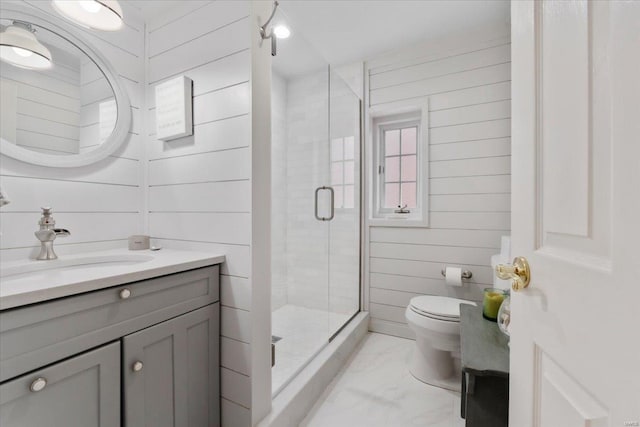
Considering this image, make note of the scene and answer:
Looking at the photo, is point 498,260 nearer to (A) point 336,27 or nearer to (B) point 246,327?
(B) point 246,327

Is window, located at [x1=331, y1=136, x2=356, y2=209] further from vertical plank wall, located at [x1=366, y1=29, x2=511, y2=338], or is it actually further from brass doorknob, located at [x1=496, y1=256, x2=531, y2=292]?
brass doorknob, located at [x1=496, y1=256, x2=531, y2=292]

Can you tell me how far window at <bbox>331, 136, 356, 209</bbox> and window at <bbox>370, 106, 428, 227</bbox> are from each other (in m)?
0.25

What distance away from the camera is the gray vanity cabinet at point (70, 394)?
27.1 inches

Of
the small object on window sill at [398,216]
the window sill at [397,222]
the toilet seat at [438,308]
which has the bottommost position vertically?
the toilet seat at [438,308]

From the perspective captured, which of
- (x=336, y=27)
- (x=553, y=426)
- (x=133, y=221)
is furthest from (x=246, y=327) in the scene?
(x=336, y=27)

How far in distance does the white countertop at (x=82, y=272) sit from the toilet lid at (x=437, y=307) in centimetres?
132

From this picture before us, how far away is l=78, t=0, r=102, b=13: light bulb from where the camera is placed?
3.78 feet

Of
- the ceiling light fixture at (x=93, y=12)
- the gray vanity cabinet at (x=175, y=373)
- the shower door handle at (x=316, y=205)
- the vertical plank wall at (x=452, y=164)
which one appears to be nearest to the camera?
the gray vanity cabinet at (x=175, y=373)

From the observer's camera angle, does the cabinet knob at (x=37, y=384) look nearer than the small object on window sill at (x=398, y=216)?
Yes

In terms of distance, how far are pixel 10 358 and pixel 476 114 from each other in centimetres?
268

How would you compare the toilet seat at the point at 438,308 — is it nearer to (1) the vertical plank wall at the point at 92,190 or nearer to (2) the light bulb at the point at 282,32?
(1) the vertical plank wall at the point at 92,190

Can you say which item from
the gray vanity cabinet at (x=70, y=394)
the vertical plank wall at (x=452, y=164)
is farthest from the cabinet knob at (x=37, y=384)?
the vertical plank wall at (x=452, y=164)

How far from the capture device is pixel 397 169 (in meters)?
2.59

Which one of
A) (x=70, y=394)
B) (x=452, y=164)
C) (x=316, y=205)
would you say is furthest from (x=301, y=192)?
(x=70, y=394)
